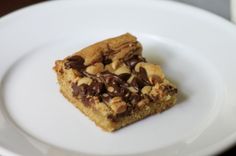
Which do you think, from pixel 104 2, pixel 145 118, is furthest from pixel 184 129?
pixel 104 2

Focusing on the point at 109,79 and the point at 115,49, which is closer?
the point at 109,79

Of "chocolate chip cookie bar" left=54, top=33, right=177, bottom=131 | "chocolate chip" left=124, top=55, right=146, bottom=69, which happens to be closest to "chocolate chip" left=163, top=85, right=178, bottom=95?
"chocolate chip cookie bar" left=54, top=33, right=177, bottom=131

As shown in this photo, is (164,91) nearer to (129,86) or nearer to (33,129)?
(129,86)

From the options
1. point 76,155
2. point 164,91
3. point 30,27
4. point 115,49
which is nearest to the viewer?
point 76,155

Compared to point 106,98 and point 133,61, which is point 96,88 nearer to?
point 106,98

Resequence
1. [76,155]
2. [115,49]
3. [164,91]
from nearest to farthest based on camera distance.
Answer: [76,155]
[164,91]
[115,49]

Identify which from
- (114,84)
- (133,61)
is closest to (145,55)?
(133,61)

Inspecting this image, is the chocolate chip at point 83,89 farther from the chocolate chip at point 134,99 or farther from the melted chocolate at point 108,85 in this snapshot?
the chocolate chip at point 134,99

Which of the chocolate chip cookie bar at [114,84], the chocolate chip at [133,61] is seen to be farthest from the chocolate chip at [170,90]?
the chocolate chip at [133,61]
